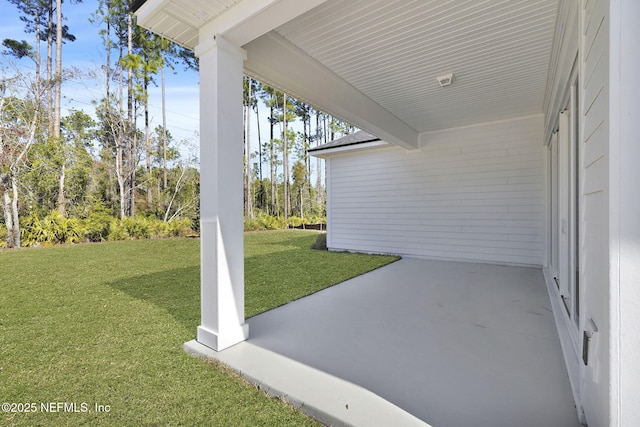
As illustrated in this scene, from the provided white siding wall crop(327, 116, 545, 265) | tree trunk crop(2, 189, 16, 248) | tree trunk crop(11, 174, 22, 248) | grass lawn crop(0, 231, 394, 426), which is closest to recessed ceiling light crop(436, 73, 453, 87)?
white siding wall crop(327, 116, 545, 265)

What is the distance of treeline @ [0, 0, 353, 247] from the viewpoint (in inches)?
343

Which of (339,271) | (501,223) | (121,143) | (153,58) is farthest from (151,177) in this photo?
(501,223)

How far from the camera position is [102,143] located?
1343 cm

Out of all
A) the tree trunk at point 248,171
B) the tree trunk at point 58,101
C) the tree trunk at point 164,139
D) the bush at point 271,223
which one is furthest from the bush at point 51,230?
the tree trunk at point 248,171

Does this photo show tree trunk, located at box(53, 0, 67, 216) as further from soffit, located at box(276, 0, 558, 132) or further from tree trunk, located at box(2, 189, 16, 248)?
soffit, located at box(276, 0, 558, 132)

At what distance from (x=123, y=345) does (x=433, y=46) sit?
4.32 metres

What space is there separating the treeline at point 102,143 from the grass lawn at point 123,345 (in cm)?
425

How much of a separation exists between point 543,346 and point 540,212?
4.13 m

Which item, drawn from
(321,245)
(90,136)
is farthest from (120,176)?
(321,245)

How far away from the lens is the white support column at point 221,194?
8.00ft

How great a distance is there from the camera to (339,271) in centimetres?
550

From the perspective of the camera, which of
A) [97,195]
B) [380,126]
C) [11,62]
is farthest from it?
[97,195]

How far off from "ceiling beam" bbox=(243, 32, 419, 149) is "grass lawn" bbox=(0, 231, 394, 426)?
8.85 feet

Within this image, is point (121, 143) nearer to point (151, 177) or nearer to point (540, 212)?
point (151, 177)
